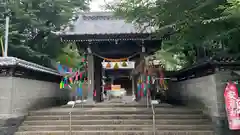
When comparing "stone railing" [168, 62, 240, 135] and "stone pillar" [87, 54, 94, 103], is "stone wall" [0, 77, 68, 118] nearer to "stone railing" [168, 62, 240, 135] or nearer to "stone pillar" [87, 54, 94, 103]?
"stone pillar" [87, 54, 94, 103]

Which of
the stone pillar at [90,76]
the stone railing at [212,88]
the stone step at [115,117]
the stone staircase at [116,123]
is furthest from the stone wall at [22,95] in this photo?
the stone railing at [212,88]

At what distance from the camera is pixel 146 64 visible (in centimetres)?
1093

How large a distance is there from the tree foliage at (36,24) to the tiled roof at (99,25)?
Answer: 3.52 feet

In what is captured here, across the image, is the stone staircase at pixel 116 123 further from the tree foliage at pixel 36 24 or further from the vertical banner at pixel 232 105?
the tree foliage at pixel 36 24

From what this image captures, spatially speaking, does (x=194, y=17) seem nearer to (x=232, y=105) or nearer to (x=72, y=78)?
(x=232, y=105)

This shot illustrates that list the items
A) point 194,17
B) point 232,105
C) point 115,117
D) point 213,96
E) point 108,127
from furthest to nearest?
point 115,117
point 108,127
point 213,96
point 232,105
point 194,17

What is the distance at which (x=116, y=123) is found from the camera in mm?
7789

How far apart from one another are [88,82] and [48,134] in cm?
435

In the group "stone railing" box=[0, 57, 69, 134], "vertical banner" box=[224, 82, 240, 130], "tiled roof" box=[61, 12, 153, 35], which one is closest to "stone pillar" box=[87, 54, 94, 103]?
"tiled roof" box=[61, 12, 153, 35]

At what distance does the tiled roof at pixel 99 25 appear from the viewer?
36.8 ft

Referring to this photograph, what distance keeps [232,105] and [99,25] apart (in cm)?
899

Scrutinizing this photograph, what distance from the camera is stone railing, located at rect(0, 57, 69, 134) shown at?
734cm

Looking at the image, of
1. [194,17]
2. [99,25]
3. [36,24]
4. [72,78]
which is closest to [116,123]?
[72,78]

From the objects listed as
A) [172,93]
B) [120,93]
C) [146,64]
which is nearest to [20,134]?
[146,64]
